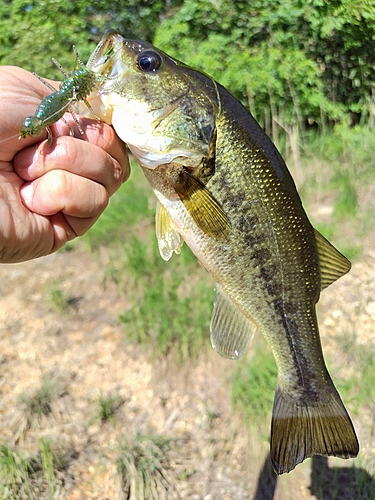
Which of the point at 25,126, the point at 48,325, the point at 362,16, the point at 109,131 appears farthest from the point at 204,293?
the point at 362,16

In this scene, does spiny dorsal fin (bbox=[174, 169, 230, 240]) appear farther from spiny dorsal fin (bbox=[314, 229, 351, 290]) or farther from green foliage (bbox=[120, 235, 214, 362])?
green foliage (bbox=[120, 235, 214, 362])

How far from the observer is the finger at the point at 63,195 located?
5.09 ft

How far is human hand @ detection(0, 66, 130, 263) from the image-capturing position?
60.2 inches

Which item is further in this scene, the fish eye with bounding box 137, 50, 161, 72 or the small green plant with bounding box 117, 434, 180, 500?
the small green plant with bounding box 117, 434, 180, 500

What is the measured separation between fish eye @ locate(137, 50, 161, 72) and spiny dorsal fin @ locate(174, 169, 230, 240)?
389mm

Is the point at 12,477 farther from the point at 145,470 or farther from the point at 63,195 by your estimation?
the point at 63,195

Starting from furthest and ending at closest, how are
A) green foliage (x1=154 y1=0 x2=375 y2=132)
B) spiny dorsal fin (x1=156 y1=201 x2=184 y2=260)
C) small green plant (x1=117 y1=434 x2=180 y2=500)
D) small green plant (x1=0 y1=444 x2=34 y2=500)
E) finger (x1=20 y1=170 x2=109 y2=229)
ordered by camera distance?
green foliage (x1=154 y1=0 x2=375 y2=132) → small green plant (x1=117 y1=434 x2=180 y2=500) → small green plant (x1=0 y1=444 x2=34 y2=500) → spiny dorsal fin (x1=156 y1=201 x2=184 y2=260) → finger (x1=20 y1=170 x2=109 y2=229)

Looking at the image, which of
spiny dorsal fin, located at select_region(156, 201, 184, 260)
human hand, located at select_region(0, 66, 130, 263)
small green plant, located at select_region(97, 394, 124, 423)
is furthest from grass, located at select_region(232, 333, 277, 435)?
human hand, located at select_region(0, 66, 130, 263)

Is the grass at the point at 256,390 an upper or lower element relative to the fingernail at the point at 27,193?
lower

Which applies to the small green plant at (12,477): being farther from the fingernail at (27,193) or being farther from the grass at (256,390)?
the fingernail at (27,193)

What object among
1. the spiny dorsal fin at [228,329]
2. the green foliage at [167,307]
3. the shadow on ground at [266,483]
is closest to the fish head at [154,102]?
the spiny dorsal fin at [228,329]

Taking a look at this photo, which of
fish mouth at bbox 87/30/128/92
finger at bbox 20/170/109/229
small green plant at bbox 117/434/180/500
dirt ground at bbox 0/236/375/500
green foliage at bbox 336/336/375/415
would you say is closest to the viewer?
fish mouth at bbox 87/30/128/92

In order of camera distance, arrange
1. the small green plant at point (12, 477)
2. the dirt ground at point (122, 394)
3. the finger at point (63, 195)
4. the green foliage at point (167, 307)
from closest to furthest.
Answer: the finger at point (63, 195), the small green plant at point (12, 477), the dirt ground at point (122, 394), the green foliage at point (167, 307)

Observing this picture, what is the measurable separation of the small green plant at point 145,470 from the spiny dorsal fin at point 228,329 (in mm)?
1344
